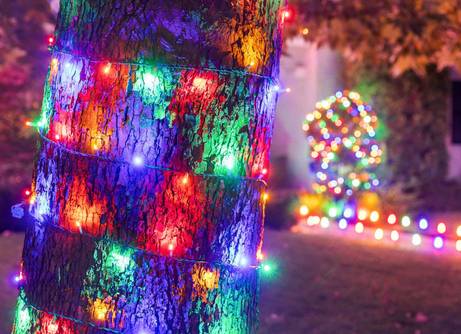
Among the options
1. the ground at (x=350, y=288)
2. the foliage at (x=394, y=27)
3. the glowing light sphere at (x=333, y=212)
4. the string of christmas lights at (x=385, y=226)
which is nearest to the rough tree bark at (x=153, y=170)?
the ground at (x=350, y=288)

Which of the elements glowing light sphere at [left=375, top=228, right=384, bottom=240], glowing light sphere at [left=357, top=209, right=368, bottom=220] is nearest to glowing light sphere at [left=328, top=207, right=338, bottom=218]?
glowing light sphere at [left=357, top=209, right=368, bottom=220]

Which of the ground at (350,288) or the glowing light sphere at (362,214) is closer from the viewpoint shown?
the ground at (350,288)

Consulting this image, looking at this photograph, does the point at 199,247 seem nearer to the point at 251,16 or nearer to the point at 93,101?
the point at 93,101

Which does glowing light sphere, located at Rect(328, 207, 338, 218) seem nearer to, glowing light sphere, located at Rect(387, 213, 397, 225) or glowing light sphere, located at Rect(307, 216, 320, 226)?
glowing light sphere, located at Rect(307, 216, 320, 226)

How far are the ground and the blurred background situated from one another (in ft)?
0.06

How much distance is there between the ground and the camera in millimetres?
6360

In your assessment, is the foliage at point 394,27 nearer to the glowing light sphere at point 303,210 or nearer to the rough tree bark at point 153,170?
the glowing light sphere at point 303,210

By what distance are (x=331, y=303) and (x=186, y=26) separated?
14.7 ft

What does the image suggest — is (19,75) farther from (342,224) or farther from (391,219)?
(391,219)

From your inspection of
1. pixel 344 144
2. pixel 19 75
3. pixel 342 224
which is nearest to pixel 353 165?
pixel 344 144

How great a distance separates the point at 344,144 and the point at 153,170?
30.8 ft

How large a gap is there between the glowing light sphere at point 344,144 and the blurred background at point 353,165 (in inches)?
0.7

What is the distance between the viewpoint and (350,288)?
7551 millimetres

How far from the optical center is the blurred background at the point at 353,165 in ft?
23.3
